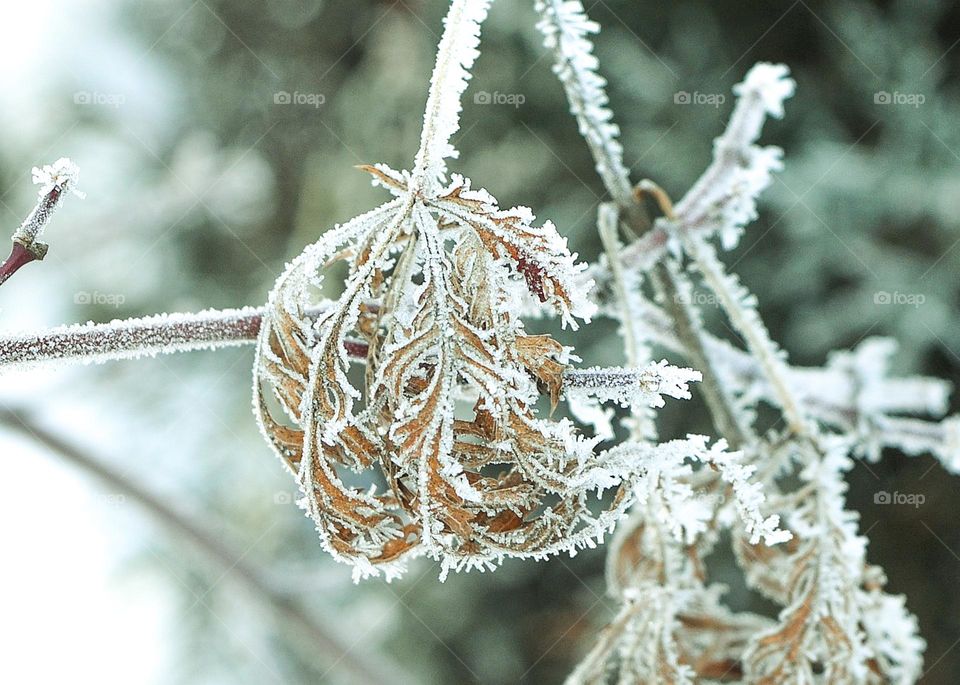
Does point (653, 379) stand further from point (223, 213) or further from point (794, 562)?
point (223, 213)

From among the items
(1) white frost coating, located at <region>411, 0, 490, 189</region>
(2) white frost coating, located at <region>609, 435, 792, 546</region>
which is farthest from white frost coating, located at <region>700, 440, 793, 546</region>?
(1) white frost coating, located at <region>411, 0, 490, 189</region>

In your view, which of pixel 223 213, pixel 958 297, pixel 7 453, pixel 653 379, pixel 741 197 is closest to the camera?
pixel 653 379

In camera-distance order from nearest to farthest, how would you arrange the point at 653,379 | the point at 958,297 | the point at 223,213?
the point at 653,379 < the point at 958,297 < the point at 223,213

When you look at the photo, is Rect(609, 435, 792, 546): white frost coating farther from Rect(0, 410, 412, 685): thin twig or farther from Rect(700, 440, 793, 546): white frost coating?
Rect(0, 410, 412, 685): thin twig

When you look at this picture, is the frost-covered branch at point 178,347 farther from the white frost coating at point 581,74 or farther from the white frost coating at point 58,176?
the white frost coating at point 581,74

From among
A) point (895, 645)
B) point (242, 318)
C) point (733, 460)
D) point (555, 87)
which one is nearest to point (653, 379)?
point (733, 460)

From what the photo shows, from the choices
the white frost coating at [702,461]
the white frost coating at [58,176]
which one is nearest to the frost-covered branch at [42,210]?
the white frost coating at [58,176]
